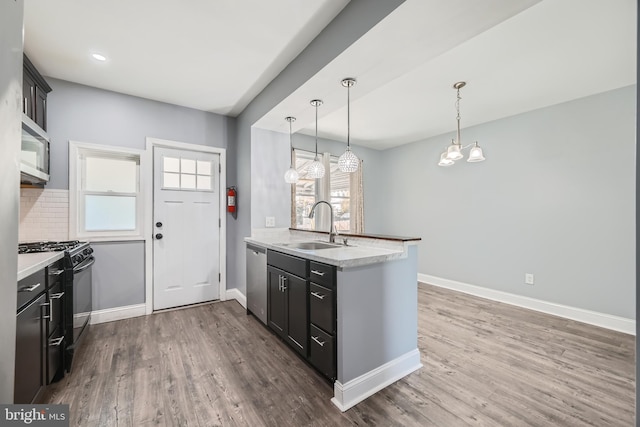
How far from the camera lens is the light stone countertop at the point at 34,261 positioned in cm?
135

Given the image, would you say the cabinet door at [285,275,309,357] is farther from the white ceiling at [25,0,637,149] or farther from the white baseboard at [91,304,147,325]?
the white baseboard at [91,304,147,325]

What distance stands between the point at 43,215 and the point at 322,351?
10.4 ft

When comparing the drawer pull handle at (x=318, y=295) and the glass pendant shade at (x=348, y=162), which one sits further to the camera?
the glass pendant shade at (x=348, y=162)

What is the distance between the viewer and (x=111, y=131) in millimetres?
3074

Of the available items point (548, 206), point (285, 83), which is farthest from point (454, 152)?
point (285, 83)

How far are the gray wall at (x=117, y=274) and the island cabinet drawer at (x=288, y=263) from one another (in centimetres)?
182

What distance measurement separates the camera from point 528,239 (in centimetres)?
356

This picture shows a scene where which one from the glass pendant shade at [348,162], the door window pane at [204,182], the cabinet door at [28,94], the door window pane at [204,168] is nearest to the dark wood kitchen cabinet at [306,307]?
the glass pendant shade at [348,162]

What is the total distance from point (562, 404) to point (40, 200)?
4846 millimetres

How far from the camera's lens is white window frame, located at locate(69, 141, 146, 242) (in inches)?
112

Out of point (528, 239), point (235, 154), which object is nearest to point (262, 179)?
point (235, 154)

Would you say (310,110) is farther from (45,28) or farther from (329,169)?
(45,28)

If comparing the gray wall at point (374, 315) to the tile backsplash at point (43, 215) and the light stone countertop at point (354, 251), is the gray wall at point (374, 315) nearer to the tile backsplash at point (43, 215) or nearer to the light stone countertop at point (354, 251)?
the light stone countertop at point (354, 251)

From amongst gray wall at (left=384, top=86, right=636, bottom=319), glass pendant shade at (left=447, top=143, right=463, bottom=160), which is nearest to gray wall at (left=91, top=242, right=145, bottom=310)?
glass pendant shade at (left=447, top=143, right=463, bottom=160)
